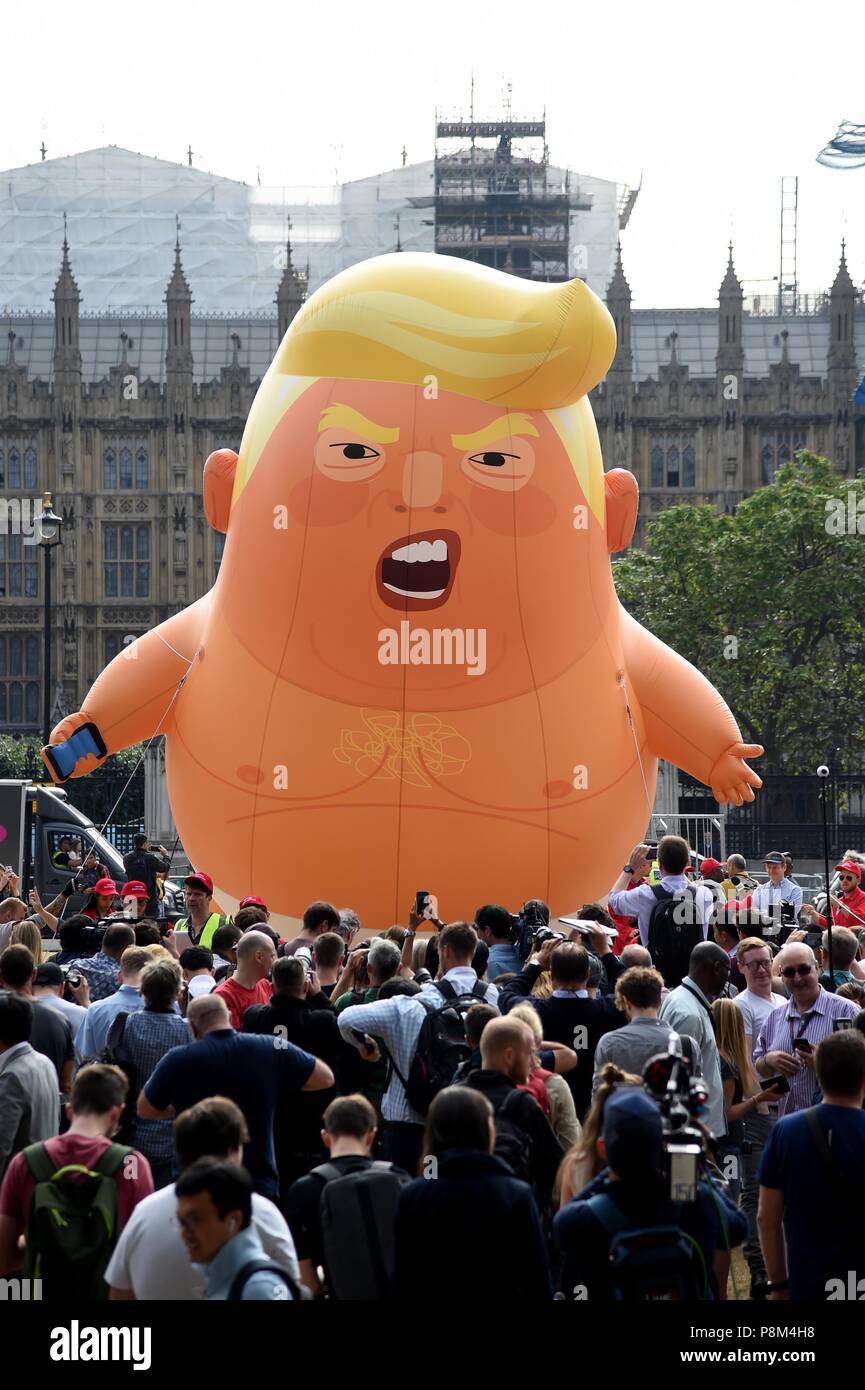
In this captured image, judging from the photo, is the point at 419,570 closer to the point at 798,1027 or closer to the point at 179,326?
the point at 798,1027

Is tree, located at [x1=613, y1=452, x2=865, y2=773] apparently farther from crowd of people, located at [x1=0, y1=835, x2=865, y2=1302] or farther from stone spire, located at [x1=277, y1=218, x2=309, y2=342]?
crowd of people, located at [x1=0, y1=835, x2=865, y2=1302]

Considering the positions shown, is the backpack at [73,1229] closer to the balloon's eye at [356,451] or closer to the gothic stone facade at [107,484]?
the balloon's eye at [356,451]

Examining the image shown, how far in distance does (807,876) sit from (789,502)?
39.5 feet

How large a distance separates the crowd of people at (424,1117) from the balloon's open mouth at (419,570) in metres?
3.17

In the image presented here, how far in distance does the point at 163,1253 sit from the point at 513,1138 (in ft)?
4.15

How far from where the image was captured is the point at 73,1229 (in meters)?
4.63

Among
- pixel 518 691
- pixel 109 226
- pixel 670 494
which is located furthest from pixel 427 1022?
pixel 109 226

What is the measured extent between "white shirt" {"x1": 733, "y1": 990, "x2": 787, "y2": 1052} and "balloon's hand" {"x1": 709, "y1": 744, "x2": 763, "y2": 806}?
4789 mm

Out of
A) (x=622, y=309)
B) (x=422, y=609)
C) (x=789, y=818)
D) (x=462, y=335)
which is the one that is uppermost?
(x=622, y=309)

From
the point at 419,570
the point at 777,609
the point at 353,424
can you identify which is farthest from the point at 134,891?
the point at 777,609

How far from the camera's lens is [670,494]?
55.4 meters

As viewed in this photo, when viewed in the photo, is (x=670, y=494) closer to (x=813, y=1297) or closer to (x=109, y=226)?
(x=109, y=226)

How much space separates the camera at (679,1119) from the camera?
419 cm
